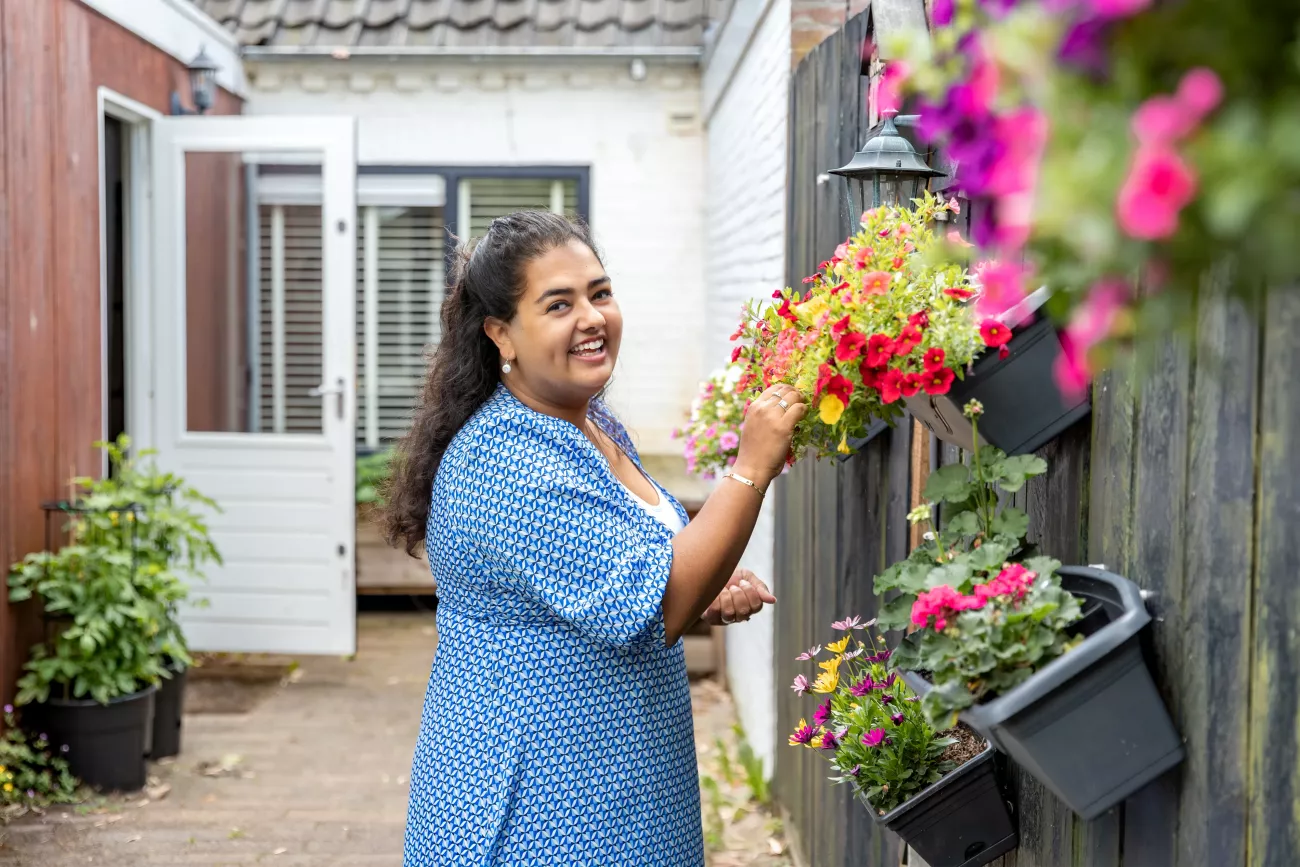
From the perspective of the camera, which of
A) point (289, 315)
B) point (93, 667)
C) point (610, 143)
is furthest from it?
point (610, 143)

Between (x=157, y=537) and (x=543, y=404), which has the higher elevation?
(x=543, y=404)

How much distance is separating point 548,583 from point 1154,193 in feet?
4.83

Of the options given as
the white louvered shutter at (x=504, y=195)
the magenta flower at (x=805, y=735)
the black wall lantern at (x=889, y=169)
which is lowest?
the magenta flower at (x=805, y=735)

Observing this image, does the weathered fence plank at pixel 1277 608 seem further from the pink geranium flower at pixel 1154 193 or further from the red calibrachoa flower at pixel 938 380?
the pink geranium flower at pixel 1154 193

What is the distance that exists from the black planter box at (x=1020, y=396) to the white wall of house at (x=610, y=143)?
242 inches

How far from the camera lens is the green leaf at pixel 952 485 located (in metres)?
1.58

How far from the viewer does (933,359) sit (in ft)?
4.70

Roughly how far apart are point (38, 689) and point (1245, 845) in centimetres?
430

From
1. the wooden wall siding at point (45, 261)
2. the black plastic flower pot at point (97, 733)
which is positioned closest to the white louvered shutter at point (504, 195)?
the wooden wall siding at point (45, 261)

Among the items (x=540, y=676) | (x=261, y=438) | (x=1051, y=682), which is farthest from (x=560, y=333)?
(x=261, y=438)

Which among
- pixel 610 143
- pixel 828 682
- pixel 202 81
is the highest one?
pixel 202 81

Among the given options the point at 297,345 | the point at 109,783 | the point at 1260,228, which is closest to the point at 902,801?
the point at 1260,228

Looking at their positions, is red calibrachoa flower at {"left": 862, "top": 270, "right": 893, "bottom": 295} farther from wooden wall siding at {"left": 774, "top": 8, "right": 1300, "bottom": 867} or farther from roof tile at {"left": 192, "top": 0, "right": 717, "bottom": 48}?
roof tile at {"left": 192, "top": 0, "right": 717, "bottom": 48}

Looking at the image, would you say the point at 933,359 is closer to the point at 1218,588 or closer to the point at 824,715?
the point at 1218,588
